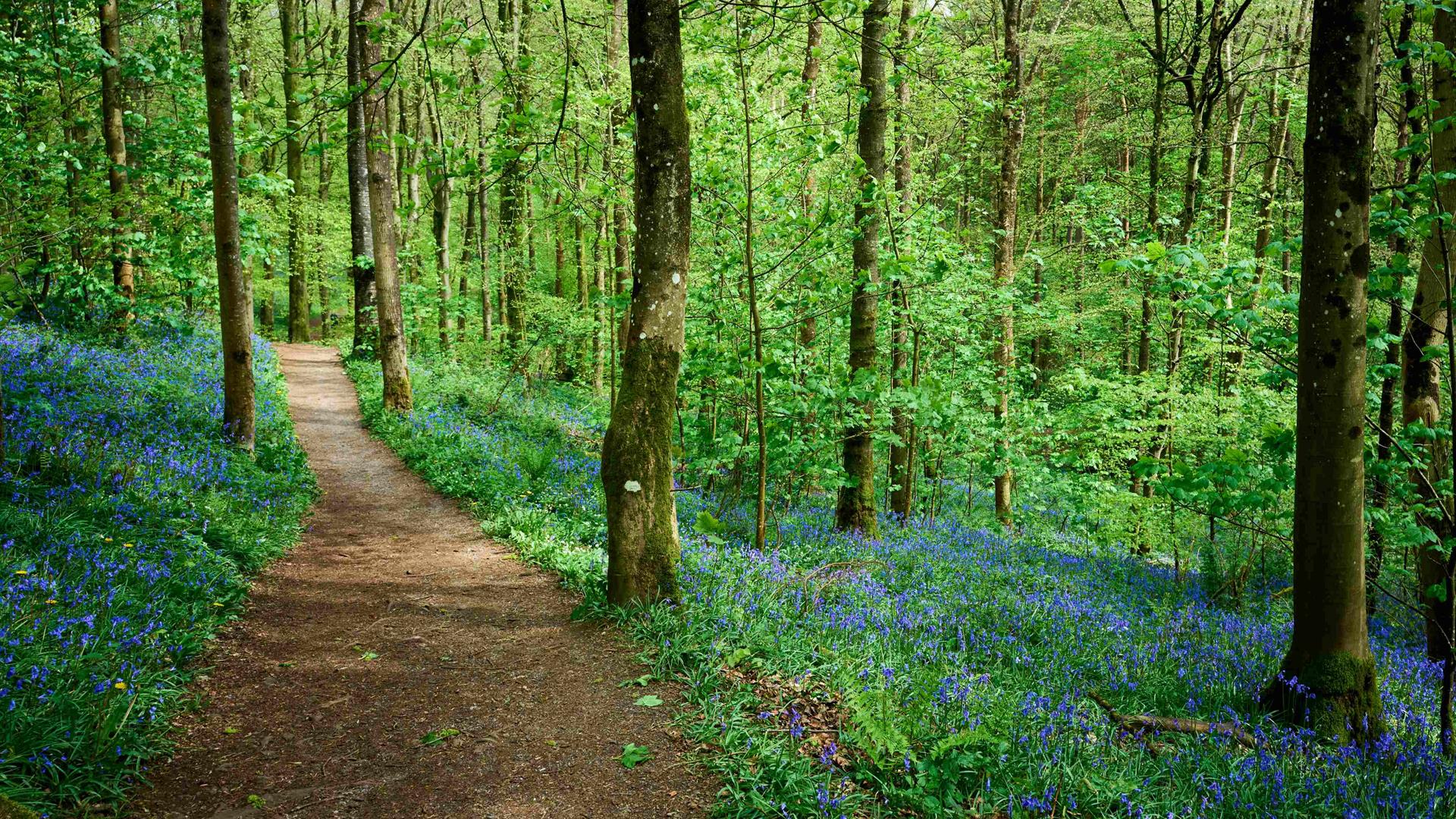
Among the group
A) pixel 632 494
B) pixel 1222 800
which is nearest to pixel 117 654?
pixel 632 494

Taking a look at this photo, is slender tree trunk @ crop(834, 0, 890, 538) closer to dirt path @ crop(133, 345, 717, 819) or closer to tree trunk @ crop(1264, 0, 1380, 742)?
tree trunk @ crop(1264, 0, 1380, 742)

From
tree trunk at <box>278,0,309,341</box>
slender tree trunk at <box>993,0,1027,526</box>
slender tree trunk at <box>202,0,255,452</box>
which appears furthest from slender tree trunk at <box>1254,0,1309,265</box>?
tree trunk at <box>278,0,309,341</box>

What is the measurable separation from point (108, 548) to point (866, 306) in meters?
7.79

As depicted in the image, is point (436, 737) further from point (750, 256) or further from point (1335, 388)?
point (1335, 388)

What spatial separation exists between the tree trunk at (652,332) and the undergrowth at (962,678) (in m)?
0.37

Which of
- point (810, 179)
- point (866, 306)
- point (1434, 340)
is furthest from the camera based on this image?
point (810, 179)

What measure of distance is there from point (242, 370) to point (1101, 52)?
52.1 feet

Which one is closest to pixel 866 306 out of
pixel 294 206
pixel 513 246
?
pixel 513 246

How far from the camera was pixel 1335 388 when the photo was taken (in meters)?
4.23

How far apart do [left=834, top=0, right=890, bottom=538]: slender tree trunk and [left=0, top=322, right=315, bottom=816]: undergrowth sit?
20.8 ft

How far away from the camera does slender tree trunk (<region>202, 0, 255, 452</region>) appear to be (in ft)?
29.1

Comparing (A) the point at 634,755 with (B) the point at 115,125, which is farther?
(B) the point at 115,125

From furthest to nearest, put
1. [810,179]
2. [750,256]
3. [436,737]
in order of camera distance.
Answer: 1. [810,179]
2. [750,256]
3. [436,737]

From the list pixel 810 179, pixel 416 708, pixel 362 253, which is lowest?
pixel 416 708
